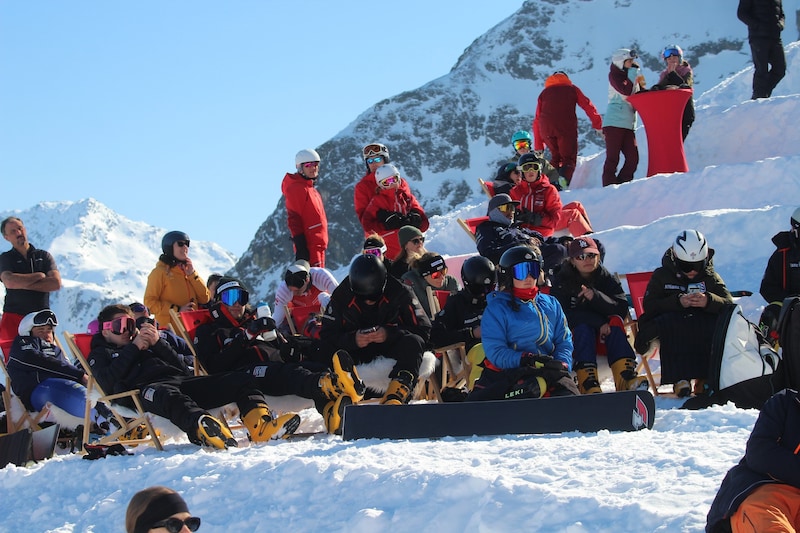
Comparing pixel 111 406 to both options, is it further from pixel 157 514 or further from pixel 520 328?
pixel 157 514

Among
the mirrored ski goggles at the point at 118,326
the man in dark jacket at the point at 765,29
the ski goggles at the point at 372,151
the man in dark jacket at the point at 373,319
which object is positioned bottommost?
the man in dark jacket at the point at 373,319

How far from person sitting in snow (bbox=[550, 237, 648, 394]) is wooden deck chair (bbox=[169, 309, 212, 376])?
2565 mm

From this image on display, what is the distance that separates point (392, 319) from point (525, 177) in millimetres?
2891

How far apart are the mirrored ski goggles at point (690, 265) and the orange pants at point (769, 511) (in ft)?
12.1

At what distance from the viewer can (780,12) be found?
42.9 feet

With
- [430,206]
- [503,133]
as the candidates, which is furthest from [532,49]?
[430,206]

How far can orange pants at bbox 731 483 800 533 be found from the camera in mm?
3754

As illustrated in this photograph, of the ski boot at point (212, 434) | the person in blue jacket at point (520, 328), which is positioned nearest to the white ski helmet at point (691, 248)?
the person in blue jacket at point (520, 328)

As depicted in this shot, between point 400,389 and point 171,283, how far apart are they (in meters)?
3.08

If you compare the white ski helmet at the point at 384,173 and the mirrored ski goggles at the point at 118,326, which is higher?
the white ski helmet at the point at 384,173

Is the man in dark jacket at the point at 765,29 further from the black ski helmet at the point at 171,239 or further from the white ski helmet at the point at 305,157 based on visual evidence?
the black ski helmet at the point at 171,239

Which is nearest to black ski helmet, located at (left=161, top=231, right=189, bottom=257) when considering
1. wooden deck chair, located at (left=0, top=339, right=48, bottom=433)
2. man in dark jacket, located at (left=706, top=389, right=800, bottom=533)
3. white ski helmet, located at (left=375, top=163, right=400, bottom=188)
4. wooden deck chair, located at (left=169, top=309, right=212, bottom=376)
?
wooden deck chair, located at (left=169, top=309, right=212, bottom=376)

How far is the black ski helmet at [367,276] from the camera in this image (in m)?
7.42

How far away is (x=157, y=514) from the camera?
341 centimetres
